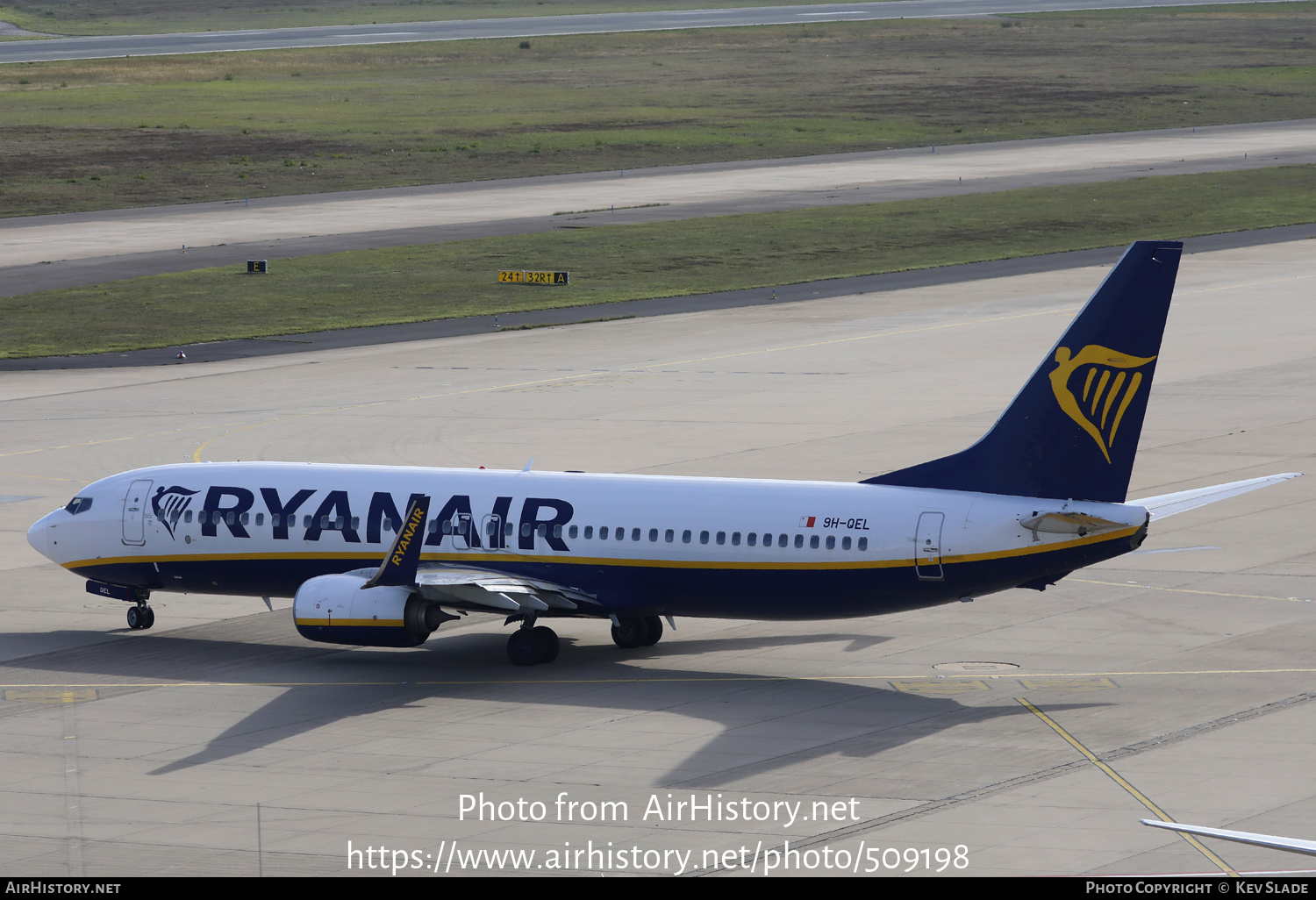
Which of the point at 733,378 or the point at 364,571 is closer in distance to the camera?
the point at 364,571

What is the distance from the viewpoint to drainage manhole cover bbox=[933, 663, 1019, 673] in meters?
39.5

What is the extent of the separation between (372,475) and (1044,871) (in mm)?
20232

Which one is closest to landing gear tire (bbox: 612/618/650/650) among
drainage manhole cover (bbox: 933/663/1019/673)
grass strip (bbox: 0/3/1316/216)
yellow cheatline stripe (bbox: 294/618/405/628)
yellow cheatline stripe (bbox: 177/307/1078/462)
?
yellow cheatline stripe (bbox: 294/618/405/628)

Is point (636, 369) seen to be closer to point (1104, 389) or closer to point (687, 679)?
point (687, 679)

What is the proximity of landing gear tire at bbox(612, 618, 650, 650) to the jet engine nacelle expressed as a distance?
466 cm

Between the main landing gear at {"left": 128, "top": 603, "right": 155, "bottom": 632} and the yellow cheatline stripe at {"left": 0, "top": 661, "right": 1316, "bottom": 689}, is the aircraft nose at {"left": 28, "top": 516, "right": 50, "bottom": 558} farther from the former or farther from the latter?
the yellow cheatline stripe at {"left": 0, "top": 661, "right": 1316, "bottom": 689}

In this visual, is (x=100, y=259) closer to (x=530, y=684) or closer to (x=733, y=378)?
(x=733, y=378)

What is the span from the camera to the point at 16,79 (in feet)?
648

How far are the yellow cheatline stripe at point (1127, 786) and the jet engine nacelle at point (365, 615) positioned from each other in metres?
12.6

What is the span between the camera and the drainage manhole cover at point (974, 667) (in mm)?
39500

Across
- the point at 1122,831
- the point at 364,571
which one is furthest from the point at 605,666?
the point at 1122,831

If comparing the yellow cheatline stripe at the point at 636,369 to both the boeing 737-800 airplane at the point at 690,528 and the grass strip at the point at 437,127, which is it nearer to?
the boeing 737-800 airplane at the point at 690,528

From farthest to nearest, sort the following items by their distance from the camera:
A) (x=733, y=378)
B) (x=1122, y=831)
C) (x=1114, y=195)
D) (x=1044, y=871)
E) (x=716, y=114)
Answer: (x=716, y=114) → (x=1114, y=195) → (x=733, y=378) → (x=1122, y=831) → (x=1044, y=871)

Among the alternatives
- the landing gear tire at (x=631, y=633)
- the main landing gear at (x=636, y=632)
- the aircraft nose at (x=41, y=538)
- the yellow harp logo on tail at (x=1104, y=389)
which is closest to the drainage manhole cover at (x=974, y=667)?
the yellow harp logo on tail at (x=1104, y=389)
